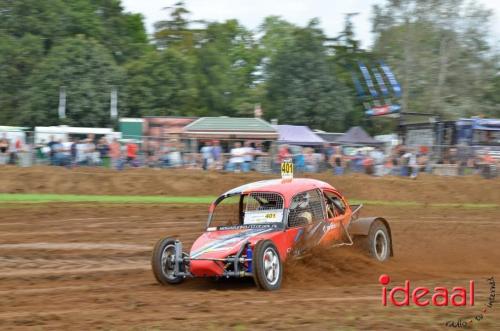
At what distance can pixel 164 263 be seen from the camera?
9742mm

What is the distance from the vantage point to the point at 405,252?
13023mm

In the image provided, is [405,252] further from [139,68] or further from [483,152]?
[139,68]

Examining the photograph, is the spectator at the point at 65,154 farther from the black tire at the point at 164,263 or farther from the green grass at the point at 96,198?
the black tire at the point at 164,263

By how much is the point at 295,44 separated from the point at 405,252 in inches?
1547

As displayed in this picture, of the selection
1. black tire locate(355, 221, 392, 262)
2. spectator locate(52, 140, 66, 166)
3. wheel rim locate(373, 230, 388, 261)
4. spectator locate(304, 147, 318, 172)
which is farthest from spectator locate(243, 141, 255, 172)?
wheel rim locate(373, 230, 388, 261)

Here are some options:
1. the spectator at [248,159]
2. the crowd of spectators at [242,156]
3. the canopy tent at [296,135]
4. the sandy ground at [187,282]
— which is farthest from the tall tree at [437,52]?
the sandy ground at [187,282]

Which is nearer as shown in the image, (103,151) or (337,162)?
(103,151)

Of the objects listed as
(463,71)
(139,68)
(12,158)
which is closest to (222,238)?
(12,158)

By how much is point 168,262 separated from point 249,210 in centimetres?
142

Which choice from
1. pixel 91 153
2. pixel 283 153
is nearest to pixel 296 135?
pixel 283 153

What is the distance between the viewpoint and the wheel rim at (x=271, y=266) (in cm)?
909

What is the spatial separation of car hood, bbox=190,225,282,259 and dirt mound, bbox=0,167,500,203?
42.1 ft

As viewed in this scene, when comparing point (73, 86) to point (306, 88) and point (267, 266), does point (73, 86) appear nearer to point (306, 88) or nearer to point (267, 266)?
point (306, 88)

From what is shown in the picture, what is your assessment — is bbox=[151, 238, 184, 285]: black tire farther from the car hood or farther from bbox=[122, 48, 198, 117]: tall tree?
bbox=[122, 48, 198, 117]: tall tree
